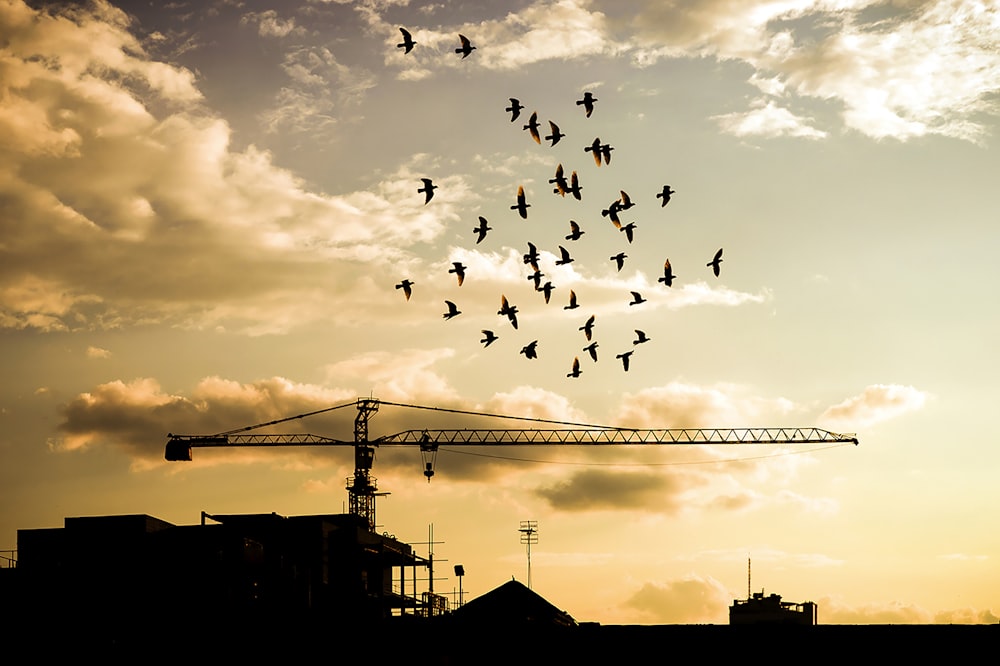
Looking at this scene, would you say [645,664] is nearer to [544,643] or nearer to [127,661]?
[544,643]

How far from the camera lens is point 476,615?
90000 millimetres

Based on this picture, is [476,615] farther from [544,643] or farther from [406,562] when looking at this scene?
[406,562]

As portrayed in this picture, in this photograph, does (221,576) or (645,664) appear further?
(221,576)

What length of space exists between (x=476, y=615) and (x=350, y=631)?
17685 millimetres

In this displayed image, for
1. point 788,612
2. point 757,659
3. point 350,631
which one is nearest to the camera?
point 757,659

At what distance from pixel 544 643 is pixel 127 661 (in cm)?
2943

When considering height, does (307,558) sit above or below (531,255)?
below

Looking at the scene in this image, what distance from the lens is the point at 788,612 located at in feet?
470

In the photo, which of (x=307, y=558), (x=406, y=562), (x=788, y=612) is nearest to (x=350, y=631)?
(x=307, y=558)

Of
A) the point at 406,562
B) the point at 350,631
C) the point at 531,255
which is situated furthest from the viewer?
the point at 406,562

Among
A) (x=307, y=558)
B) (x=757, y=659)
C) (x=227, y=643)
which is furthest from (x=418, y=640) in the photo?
(x=307, y=558)

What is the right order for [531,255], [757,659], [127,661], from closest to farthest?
[531,255] < [757,659] < [127,661]

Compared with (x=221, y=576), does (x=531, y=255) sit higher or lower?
higher

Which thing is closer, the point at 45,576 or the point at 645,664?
the point at 645,664
